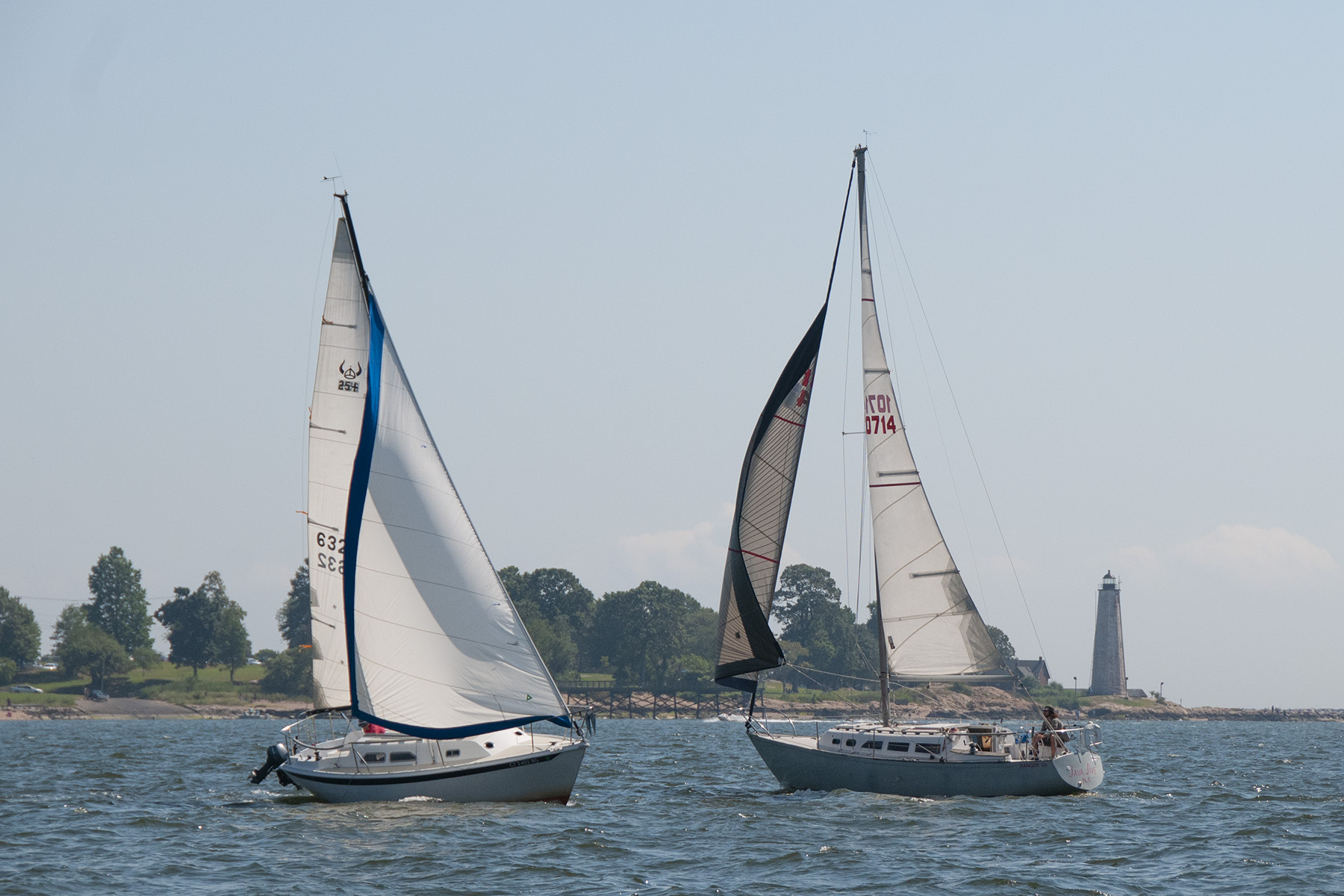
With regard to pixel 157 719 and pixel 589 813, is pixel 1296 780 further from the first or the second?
pixel 157 719

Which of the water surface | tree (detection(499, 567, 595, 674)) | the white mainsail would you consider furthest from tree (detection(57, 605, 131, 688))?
the white mainsail

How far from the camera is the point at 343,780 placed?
34656 mm

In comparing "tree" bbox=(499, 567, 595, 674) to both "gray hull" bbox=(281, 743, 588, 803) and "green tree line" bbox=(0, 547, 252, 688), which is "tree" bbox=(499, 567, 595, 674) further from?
"gray hull" bbox=(281, 743, 588, 803)

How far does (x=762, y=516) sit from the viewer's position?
39.3 metres

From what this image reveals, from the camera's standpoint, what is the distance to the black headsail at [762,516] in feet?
129

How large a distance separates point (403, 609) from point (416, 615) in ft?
1.19

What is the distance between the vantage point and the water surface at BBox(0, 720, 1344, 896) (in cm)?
2641

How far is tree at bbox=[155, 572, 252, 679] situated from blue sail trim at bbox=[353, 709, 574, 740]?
138345mm

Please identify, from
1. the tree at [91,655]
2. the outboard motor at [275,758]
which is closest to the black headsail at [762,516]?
the outboard motor at [275,758]

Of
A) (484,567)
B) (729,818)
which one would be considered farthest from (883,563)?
→ (484,567)

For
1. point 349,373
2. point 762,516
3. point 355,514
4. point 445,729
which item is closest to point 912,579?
point 762,516

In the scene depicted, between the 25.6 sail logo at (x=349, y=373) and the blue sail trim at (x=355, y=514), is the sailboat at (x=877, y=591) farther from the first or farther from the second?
the 25.6 sail logo at (x=349, y=373)

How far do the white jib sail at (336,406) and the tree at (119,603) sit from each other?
148589mm

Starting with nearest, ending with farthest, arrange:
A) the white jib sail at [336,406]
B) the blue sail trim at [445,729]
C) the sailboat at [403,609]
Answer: the blue sail trim at [445,729]
the sailboat at [403,609]
the white jib sail at [336,406]
